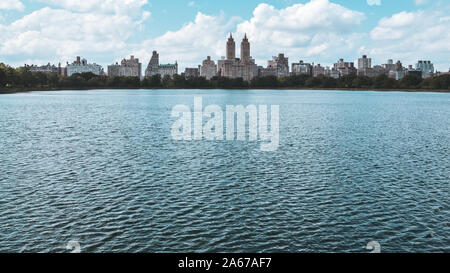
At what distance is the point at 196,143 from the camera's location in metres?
50.1

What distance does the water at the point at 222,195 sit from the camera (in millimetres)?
20625

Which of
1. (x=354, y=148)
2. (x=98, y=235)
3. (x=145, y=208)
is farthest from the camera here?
(x=354, y=148)

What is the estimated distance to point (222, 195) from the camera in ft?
91.7

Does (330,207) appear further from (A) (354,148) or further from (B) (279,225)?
(A) (354,148)

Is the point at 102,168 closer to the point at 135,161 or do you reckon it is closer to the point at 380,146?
the point at 135,161

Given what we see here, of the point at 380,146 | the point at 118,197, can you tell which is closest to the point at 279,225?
the point at 118,197

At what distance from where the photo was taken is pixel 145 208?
2498 cm

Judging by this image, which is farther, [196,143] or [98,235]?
[196,143]

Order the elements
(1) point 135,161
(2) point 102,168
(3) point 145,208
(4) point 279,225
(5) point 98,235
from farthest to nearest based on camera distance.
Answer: (1) point 135,161 < (2) point 102,168 < (3) point 145,208 < (4) point 279,225 < (5) point 98,235

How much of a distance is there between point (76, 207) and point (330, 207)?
589 inches

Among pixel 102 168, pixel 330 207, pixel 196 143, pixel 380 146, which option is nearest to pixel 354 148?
pixel 380 146

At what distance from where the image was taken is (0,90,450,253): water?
2062 cm
